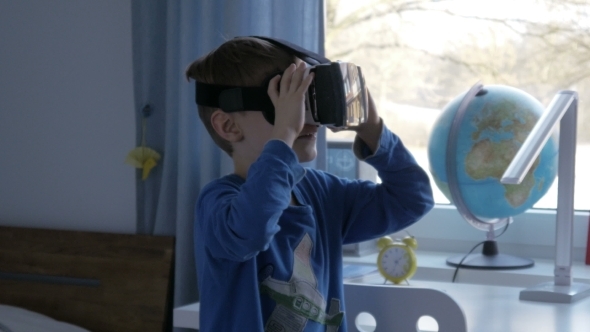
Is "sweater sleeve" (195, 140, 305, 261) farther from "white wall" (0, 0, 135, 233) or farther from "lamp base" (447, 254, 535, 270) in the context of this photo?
"white wall" (0, 0, 135, 233)

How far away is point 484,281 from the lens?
1.73 metres

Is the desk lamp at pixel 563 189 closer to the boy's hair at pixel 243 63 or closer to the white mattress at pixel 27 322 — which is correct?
the boy's hair at pixel 243 63

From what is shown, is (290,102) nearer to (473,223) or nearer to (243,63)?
(243,63)

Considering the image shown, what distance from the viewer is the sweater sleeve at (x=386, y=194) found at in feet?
3.89

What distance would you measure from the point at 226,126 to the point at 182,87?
86cm

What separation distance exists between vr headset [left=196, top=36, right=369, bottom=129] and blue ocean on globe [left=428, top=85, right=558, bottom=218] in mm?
642

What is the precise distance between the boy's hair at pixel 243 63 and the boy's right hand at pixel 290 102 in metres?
0.05

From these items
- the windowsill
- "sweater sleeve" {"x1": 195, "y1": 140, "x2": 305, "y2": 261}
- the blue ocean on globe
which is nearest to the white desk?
the windowsill

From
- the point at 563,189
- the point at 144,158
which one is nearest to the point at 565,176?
the point at 563,189

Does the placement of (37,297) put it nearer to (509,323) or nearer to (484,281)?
(484,281)

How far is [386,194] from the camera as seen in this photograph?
1.21 metres

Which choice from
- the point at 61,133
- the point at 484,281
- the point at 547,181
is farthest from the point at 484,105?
the point at 61,133

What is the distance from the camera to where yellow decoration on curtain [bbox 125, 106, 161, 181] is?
6.68 ft

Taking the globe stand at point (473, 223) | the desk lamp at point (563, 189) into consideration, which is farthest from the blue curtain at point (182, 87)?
the desk lamp at point (563, 189)
